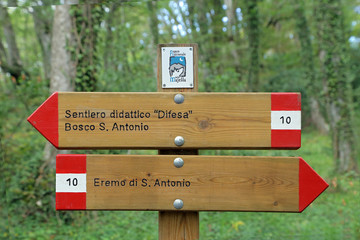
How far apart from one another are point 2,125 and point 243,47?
533 cm

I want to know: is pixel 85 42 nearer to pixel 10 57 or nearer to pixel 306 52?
pixel 10 57

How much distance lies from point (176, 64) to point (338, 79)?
5.24 metres

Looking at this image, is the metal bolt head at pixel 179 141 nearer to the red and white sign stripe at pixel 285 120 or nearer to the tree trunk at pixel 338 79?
the red and white sign stripe at pixel 285 120

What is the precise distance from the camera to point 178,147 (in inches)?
78.9

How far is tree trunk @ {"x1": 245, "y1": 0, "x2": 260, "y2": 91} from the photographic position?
7.00 m

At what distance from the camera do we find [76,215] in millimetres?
4840

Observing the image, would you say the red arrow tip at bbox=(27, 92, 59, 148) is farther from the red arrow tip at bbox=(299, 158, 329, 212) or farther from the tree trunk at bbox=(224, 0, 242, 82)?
the tree trunk at bbox=(224, 0, 242, 82)

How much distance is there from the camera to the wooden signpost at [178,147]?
1982mm

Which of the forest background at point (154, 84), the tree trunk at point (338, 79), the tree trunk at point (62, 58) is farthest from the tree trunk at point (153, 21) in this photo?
the tree trunk at point (338, 79)

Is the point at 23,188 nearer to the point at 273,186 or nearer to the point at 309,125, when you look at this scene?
the point at 273,186

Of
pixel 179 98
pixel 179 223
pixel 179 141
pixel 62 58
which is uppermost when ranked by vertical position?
pixel 62 58

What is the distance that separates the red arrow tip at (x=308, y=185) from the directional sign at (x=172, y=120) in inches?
6.2

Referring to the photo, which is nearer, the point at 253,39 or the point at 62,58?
the point at 62,58

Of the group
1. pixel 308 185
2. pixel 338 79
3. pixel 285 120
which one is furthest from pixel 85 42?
pixel 338 79
